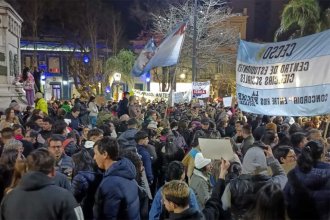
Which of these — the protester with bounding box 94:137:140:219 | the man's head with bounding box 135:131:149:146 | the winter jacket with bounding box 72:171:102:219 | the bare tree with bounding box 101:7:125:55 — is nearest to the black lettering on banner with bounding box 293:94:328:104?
the man's head with bounding box 135:131:149:146

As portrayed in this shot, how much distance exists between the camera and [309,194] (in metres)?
4.16

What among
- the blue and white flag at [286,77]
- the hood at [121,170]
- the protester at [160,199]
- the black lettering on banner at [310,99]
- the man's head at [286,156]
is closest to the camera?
the hood at [121,170]

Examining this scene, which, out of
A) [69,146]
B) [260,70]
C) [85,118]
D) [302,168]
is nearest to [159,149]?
[69,146]

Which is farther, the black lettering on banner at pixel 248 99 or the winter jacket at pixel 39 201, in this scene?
the black lettering on banner at pixel 248 99

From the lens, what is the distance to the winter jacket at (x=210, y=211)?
354 centimetres

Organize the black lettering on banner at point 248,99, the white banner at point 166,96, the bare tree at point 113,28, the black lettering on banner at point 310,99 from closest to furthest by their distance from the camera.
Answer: the black lettering on banner at point 310,99
the black lettering on banner at point 248,99
the white banner at point 166,96
the bare tree at point 113,28

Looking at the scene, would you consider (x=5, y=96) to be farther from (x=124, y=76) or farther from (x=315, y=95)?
(x=124, y=76)

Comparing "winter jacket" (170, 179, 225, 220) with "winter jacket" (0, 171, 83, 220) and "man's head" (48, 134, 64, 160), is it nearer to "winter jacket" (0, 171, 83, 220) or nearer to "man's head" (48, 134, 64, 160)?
"winter jacket" (0, 171, 83, 220)

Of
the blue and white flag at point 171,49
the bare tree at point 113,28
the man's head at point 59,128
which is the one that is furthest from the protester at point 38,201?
the bare tree at point 113,28

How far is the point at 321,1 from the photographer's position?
26828 millimetres

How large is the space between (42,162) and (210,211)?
1.61m

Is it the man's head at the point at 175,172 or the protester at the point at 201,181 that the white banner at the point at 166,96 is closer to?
the protester at the point at 201,181

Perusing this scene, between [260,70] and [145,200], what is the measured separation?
361 cm

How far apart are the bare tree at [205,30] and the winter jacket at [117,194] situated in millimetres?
31489
